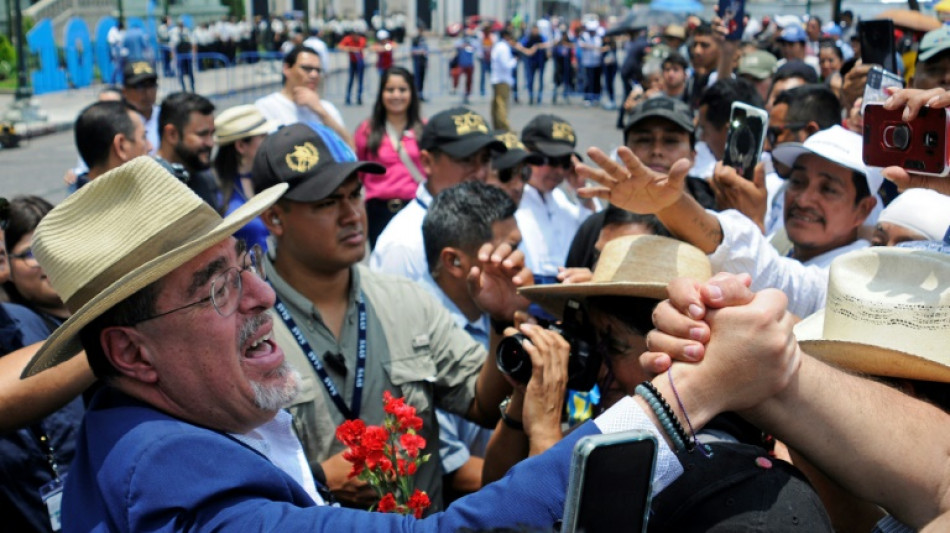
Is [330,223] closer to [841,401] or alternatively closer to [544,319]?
[544,319]

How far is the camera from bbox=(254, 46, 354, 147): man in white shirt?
787 cm

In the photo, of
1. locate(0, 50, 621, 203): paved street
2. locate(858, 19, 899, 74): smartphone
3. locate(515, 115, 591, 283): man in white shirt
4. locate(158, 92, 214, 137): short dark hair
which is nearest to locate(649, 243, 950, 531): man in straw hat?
locate(858, 19, 899, 74): smartphone

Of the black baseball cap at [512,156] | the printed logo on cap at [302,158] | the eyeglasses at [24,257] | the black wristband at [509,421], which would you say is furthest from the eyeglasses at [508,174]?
the black wristband at [509,421]

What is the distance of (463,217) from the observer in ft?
13.2

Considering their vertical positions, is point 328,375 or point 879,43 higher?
point 879,43

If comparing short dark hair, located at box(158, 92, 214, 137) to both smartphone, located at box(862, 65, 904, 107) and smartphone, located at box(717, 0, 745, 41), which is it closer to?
smartphone, located at box(717, 0, 745, 41)

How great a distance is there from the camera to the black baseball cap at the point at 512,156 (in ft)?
18.9

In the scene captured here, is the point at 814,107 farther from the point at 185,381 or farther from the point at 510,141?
the point at 185,381

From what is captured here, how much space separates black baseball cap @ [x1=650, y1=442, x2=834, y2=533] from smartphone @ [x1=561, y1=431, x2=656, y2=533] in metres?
0.44

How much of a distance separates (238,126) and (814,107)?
3.84 meters

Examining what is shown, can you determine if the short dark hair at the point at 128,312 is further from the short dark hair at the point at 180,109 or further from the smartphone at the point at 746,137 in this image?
the short dark hair at the point at 180,109

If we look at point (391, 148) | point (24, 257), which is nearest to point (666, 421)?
point (24, 257)

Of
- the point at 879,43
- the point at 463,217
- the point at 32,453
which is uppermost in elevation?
the point at 879,43

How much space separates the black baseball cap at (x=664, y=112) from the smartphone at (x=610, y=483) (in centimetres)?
359
